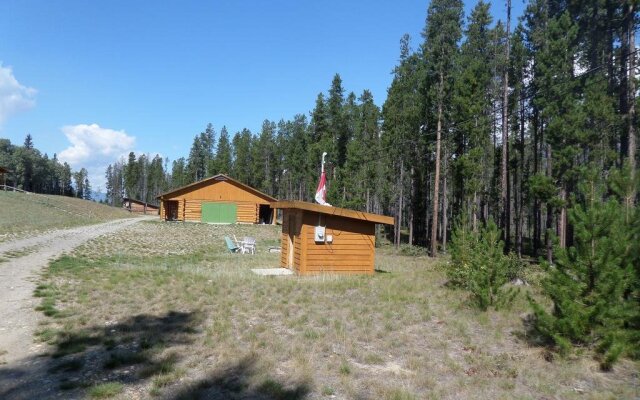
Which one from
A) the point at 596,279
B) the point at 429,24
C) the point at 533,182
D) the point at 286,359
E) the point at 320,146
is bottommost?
the point at 286,359

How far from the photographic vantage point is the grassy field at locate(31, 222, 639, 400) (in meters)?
5.71

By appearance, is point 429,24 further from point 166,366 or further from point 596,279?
point 166,366

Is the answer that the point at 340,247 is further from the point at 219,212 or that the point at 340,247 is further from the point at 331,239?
the point at 219,212

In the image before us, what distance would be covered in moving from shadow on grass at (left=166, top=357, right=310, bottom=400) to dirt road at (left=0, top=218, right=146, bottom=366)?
283 centimetres

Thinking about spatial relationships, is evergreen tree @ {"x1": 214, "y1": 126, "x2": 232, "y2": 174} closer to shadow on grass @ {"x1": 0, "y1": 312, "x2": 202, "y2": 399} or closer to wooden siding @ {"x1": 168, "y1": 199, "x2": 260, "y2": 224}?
wooden siding @ {"x1": 168, "y1": 199, "x2": 260, "y2": 224}

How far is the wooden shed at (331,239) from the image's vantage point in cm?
1471

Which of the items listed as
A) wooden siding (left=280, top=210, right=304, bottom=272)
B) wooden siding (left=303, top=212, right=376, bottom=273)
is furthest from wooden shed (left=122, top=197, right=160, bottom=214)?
wooden siding (left=303, top=212, right=376, bottom=273)

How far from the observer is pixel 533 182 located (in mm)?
23344

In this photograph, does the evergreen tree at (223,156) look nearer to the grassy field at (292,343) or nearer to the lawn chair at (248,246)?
the lawn chair at (248,246)

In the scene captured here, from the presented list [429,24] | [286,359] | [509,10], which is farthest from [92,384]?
[509,10]

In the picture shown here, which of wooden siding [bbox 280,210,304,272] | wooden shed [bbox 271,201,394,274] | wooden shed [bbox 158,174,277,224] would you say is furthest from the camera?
wooden shed [bbox 158,174,277,224]

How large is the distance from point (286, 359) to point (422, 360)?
2.11 m

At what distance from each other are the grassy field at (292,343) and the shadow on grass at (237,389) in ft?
0.05

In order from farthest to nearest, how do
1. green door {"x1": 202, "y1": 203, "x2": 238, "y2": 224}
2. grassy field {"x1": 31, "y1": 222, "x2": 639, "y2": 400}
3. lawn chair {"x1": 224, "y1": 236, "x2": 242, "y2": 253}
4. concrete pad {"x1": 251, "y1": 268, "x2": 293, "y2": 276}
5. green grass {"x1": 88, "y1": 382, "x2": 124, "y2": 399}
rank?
green door {"x1": 202, "y1": 203, "x2": 238, "y2": 224}, lawn chair {"x1": 224, "y1": 236, "x2": 242, "y2": 253}, concrete pad {"x1": 251, "y1": 268, "x2": 293, "y2": 276}, grassy field {"x1": 31, "y1": 222, "x2": 639, "y2": 400}, green grass {"x1": 88, "y1": 382, "x2": 124, "y2": 399}
